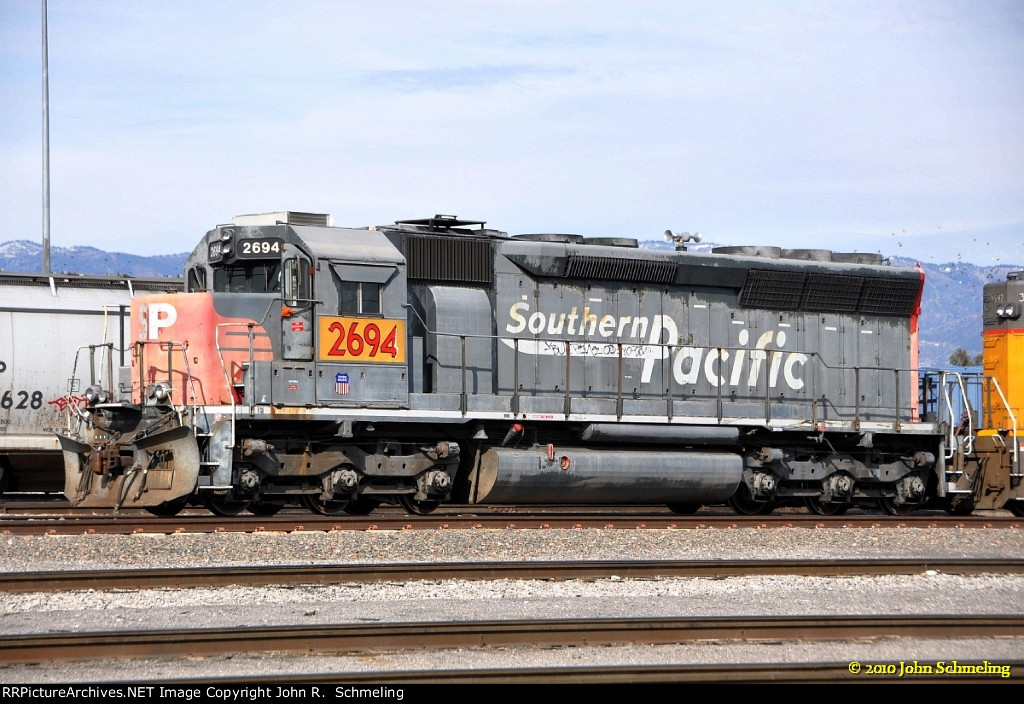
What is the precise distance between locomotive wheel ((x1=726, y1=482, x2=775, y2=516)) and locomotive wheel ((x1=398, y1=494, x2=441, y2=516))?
4.08 m

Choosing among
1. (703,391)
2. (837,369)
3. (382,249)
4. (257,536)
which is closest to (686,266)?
(703,391)

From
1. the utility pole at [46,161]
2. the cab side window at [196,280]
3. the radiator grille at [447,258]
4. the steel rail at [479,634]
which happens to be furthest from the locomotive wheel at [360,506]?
the utility pole at [46,161]

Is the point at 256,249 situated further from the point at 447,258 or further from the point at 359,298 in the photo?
the point at 447,258

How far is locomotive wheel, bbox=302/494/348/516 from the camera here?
13.2 meters

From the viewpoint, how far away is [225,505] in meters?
12.8

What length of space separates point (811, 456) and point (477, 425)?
185 inches

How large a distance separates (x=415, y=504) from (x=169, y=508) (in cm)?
281

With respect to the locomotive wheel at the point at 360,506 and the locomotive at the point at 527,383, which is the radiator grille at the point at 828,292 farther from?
the locomotive wheel at the point at 360,506

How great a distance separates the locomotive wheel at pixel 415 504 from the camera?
1377cm

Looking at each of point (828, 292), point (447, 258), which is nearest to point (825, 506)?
point (828, 292)

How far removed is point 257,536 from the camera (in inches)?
436

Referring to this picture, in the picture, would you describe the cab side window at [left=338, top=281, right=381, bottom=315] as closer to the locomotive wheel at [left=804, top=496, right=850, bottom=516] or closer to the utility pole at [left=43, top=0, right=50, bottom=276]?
the locomotive wheel at [left=804, top=496, right=850, bottom=516]

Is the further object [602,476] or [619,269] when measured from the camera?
[619,269]

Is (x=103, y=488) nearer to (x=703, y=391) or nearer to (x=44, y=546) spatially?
(x=44, y=546)
